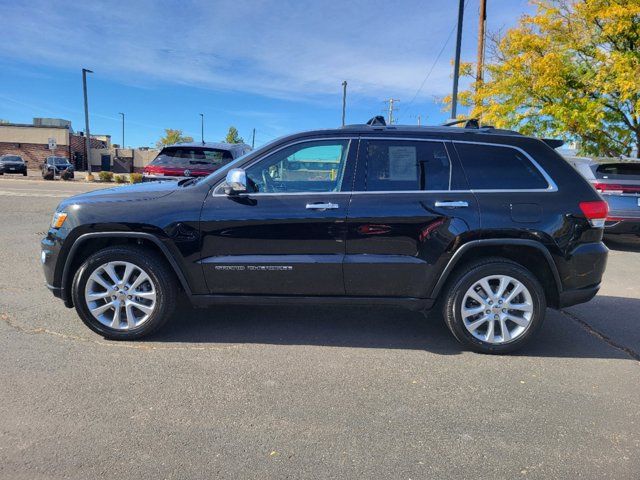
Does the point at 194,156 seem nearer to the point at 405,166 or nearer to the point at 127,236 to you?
the point at 127,236

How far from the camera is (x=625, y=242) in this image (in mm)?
10492

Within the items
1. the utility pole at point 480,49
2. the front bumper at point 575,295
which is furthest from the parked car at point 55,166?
the front bumper at point 575,295

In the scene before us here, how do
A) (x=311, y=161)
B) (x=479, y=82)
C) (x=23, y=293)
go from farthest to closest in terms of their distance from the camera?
(x=479, y=82)
(x=23, y=293)
(x=311, y=161)

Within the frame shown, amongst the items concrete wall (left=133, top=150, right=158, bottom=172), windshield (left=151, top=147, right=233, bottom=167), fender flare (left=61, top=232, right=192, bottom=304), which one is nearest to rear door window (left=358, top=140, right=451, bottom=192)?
fender flare (left=61, top=232, right=192, bottom=304)

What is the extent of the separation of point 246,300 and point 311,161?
1325 millimetres

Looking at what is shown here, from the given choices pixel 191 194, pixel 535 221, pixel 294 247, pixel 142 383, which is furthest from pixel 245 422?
pixel 535 221

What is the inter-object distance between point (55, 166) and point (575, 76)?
1299 inches

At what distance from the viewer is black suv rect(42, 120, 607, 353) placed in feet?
13.0

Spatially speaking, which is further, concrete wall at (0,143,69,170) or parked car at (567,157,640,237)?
concrete wall at (0,143,69,170)

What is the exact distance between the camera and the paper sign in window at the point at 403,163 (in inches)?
162

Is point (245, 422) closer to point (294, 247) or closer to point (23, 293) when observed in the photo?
point (294, 247)

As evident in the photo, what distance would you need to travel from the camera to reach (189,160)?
10422mm

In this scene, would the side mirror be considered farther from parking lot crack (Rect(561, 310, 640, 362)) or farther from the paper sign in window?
parking lot crack (Rect(561, 310, 640, 362))

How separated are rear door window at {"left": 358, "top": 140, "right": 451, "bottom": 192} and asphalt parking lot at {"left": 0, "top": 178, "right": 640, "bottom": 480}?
138 centimetres
